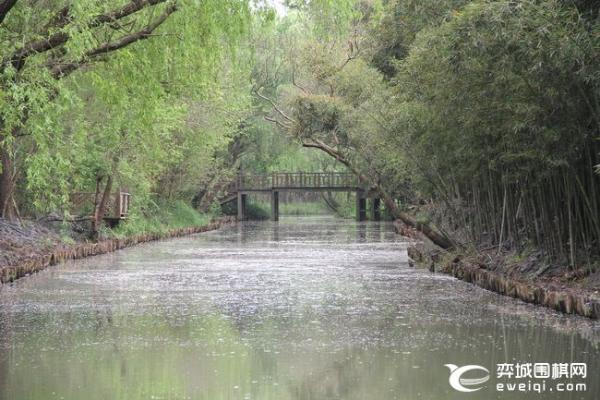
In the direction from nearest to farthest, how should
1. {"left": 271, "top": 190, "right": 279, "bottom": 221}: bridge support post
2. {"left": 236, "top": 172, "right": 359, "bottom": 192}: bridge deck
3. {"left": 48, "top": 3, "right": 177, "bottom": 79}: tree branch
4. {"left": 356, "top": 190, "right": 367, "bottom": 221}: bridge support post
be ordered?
{"left": 48, "top": 3, "right": 177, "bottom": 79}: tree branch → {"left": 236, "top": 172, "right": 359, "bottom": 192}: bridge deck → {"left": 356, "top": 190, "right": 367, "bottom": 221}: bridge support post → {"left": 271, "top": 190, "right": 279, "bottom": 221}: bridge support post

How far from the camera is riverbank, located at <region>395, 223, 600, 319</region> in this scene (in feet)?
42.5

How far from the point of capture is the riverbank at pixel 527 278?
42.5ft

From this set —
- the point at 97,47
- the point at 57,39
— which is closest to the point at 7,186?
the point at 97,47

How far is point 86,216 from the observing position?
2961 cm

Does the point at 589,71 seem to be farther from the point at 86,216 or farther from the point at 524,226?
the point at 86,216

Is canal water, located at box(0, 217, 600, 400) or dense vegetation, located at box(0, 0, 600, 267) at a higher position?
dense vegetation, located at box(0, 0, 600, 267)

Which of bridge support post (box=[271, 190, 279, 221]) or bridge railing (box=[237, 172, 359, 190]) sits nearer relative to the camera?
bridge railing (box=[237, 172, 359, 190])

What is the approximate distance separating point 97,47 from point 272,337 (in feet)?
19.3

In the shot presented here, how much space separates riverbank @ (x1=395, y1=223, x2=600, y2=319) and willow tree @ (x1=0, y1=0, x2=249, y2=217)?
5890mm

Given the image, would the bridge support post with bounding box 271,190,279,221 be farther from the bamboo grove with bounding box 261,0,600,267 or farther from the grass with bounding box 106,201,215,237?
the bamboo grove with bounding box 261,0,600,267

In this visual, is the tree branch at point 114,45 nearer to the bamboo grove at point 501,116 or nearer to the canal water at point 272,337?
the bamboo grove at point 501,116

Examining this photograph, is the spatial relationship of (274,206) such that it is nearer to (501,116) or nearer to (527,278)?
(527,278)

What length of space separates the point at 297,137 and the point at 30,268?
67.9 feet

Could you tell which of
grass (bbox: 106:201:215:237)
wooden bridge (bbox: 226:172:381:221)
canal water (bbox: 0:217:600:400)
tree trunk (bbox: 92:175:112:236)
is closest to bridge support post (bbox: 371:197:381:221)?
wooden bridge (bbox: 226:172:381:221)
